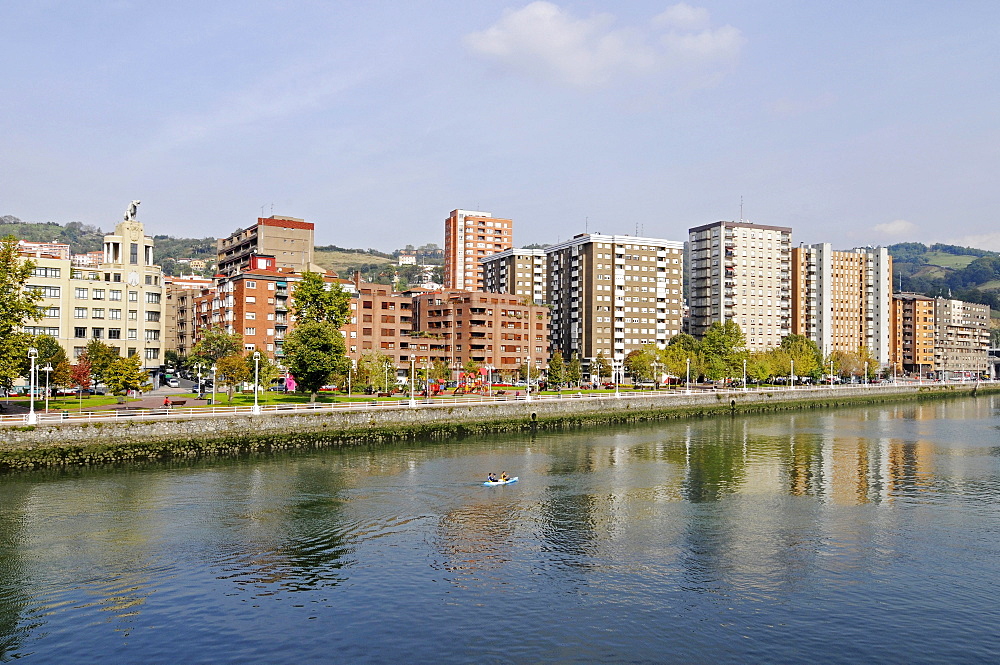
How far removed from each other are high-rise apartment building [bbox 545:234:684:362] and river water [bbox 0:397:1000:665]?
386 ft

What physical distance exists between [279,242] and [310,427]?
3896 inches

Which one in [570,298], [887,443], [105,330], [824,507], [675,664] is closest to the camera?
[675,664]

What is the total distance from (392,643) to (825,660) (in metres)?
15.5

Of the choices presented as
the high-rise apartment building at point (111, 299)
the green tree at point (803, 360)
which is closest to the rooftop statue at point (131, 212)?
the high-rise apartment building at point (111, 299)

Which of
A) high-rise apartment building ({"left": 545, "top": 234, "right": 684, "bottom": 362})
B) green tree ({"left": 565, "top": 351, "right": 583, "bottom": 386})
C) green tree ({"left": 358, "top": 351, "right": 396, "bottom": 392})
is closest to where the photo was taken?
green tree ({"left": 358, "top": 351, "right": 396, "bottom": 392})

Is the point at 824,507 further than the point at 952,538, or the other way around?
the point at 824,507

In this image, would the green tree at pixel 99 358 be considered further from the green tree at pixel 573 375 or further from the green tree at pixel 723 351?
the green tree at pixel 723 351

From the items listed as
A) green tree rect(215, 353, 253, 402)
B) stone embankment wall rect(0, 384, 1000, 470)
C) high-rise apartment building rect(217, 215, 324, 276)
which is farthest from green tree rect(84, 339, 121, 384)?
Answer: high-rise apartment building rect(217, 215, 324, 276)

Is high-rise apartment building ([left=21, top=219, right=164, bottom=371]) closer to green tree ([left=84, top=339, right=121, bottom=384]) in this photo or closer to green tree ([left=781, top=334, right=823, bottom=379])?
green tree ([left=84, top=339, right=121, bottom=384])

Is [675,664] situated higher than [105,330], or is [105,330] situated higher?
[105,330]

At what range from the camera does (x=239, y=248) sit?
178 metres

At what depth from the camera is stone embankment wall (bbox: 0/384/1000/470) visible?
62812 mm

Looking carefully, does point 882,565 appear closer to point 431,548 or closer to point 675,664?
point 675,664

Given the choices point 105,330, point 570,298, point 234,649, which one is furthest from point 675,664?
point 570,298
